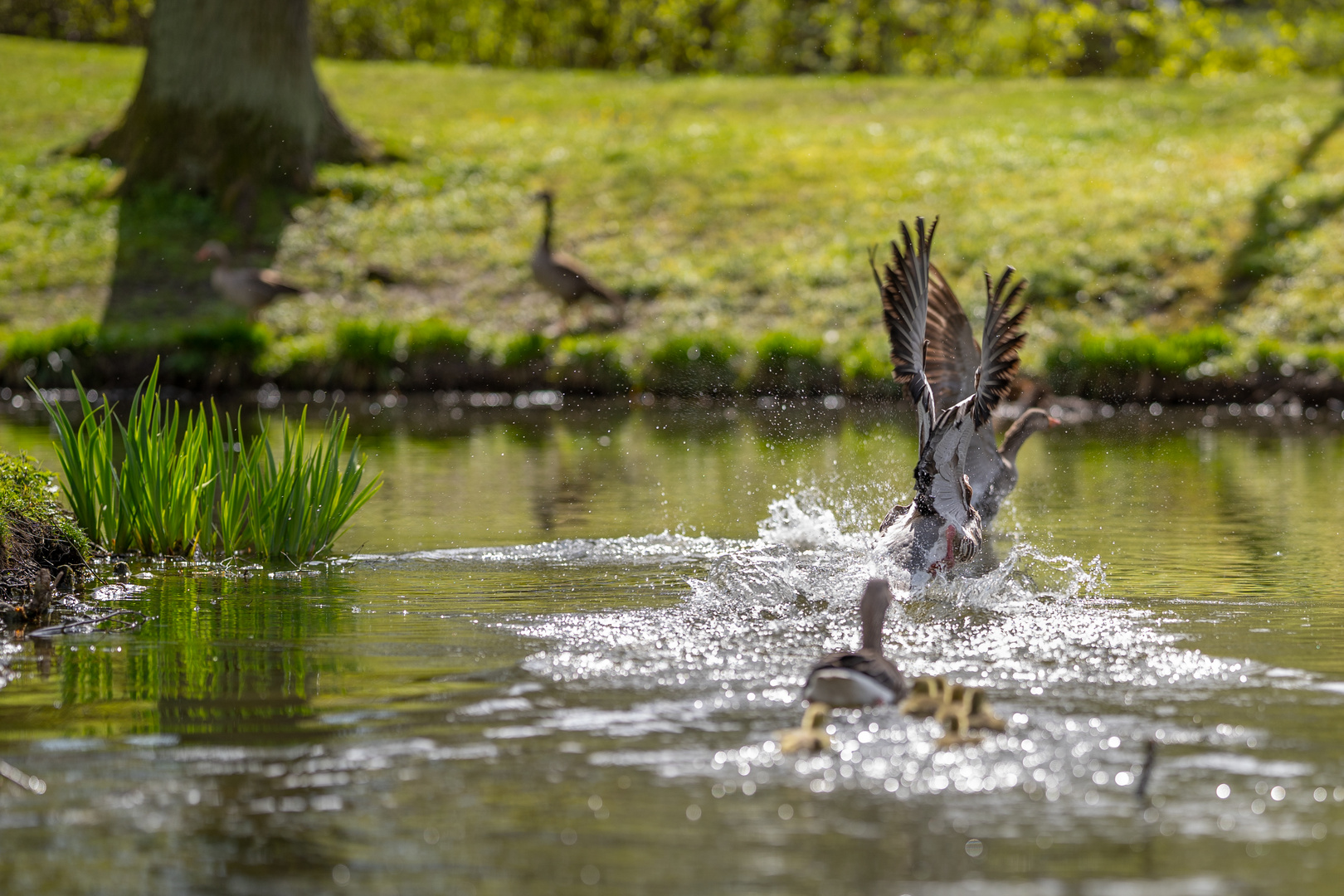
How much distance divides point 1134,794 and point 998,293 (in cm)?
375

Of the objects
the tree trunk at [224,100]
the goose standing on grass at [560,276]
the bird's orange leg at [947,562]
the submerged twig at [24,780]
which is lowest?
the submerged twig at [24,780]

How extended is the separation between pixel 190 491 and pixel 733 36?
4063cm

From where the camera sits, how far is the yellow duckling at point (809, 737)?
509cm

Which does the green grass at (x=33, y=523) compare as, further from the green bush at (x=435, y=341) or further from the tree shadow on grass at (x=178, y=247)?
the tree shadow on grass at (x=178, y=247)

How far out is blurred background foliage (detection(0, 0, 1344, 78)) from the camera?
43.5 meters

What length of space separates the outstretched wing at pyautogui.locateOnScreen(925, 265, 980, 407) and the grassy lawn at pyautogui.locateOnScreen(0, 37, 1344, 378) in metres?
10.3

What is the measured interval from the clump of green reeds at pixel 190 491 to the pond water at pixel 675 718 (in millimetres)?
360

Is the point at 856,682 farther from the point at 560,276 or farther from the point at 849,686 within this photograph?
the point at 560,276

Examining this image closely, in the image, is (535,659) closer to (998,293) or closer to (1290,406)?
(998,293)

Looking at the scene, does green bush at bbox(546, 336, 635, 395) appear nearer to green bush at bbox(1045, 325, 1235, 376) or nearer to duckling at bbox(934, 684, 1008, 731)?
green bush at bbox(1045, 325, 1235, 376)

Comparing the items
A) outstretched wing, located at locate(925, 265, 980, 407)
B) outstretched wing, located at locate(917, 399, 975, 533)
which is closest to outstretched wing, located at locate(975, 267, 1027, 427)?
outstretched wing, located at locate(917, 399, 975, 533)

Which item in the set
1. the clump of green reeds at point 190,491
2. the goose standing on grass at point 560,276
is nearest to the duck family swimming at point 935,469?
the clump of green reeds at point 190,491

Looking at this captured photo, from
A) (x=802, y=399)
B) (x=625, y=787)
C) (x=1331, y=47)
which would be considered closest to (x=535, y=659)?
(x=625, y=787)

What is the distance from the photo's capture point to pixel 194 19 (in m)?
25.4
